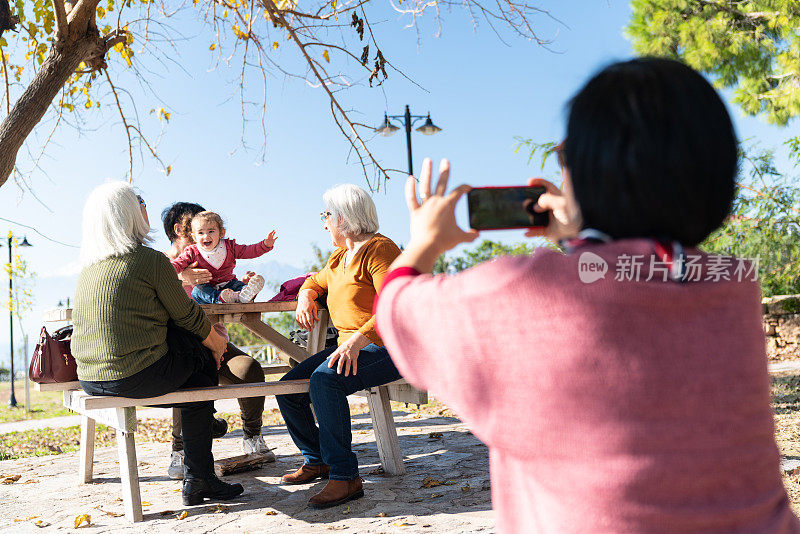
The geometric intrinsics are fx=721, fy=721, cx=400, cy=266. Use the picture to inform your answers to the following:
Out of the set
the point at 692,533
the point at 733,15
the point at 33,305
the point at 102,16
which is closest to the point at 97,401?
the point at 692,533

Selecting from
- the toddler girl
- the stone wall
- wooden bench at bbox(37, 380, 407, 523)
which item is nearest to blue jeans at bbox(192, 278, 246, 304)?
the toddler girl

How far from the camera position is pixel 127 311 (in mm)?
3299

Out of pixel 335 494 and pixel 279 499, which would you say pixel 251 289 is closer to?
pixel 279 499

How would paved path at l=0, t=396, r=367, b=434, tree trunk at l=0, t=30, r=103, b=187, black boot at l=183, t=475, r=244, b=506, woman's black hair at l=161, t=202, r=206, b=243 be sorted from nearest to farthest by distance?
black boot at l=183, t=475, r=244, b=506 < tree trunk at l=0, t=30, r=103, b=187 < woman's black hair at l=161, t=202, r=206, b=243 < paved path at l=0, t=396, r=367, b=434

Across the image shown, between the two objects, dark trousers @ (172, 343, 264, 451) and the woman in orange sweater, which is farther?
dark trousers @ (172, 343, 264, 451)

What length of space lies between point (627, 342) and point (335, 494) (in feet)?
9.18

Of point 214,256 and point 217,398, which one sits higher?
point 214,256

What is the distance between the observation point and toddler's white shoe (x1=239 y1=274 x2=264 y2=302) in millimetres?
4793

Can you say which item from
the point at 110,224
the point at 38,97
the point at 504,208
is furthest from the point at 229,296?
the point at 504,208

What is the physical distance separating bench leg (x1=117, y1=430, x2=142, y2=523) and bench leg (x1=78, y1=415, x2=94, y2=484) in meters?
1.03

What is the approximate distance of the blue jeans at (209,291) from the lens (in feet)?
16.4

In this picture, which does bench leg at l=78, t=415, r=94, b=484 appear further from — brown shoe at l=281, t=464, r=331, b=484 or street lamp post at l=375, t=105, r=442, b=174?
street lamp post at l=375, t=105, r=442, b=174

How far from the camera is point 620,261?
0.94 m

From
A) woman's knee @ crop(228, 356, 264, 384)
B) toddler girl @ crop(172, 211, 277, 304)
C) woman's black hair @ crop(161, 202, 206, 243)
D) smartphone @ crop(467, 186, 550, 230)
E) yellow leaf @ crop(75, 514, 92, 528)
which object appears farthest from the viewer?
woman's black hair @ crop(161, 202, 206, 243)
